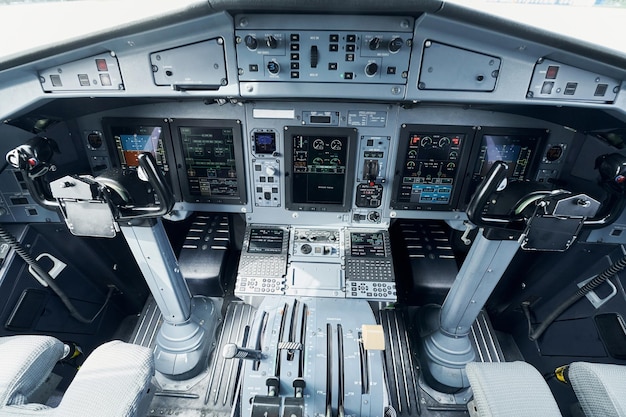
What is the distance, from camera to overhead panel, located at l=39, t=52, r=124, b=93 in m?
1.64

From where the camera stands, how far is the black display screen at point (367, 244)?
2469 mm

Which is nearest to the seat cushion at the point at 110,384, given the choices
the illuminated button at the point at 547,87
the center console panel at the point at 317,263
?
the center console panel at the point at 317,263

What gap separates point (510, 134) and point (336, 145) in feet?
3.51

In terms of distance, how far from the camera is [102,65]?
1.66 metres

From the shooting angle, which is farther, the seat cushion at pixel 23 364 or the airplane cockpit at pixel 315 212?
the airplane cockpit at pixel 315 212

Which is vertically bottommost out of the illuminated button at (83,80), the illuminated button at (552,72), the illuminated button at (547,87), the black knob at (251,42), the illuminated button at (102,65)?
the illuminated button at (83,80)

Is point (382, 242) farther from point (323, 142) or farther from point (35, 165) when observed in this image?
point (35, 165)

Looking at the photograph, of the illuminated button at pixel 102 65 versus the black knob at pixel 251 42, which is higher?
the black knob at pixel 251 42

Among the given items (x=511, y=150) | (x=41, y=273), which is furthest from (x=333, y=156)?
(x=41, y=273)

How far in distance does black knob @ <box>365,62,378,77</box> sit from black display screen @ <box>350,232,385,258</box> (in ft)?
3.93

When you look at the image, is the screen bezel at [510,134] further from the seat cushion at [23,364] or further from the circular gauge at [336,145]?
the seat cushion at [23,364]

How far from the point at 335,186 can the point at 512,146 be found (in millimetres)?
1149

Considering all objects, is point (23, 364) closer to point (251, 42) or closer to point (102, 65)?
point (102, 65)

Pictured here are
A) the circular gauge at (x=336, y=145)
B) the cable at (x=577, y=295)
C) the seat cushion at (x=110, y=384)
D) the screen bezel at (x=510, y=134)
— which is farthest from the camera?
the circular gauge at (x=336, y=145)
